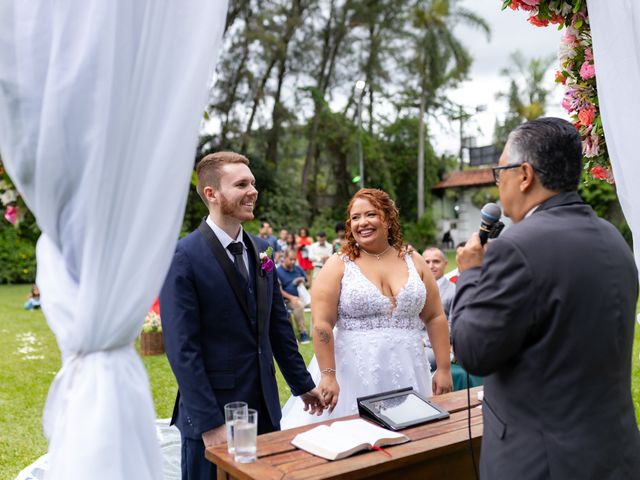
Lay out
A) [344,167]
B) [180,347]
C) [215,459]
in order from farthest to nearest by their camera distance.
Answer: [344,167], [180,347], [215,459]

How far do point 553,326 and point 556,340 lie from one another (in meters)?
0.05

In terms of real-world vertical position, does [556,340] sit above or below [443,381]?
above

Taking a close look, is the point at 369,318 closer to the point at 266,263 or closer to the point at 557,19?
the point at 266,263

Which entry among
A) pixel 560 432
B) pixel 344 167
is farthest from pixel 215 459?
pixel 344 167

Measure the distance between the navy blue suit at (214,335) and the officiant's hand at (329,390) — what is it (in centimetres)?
49

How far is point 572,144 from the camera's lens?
221 cm

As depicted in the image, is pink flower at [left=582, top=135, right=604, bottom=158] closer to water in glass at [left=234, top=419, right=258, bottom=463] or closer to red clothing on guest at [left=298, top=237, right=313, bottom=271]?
water in glass at [left=234, top=419, right=258, bottom=463]

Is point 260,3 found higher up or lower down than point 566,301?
higher up

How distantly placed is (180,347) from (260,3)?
31047 mm

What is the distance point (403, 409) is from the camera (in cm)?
320

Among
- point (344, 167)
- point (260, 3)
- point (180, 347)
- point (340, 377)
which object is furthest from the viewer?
point (344, 167)

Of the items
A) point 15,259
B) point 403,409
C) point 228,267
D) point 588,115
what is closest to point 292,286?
point 228,267

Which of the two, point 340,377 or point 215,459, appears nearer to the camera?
point 215,459

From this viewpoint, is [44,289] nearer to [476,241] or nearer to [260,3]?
[476,241]
